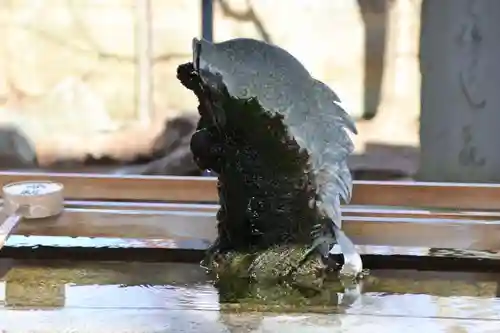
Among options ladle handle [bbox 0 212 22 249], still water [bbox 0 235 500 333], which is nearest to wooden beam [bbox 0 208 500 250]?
ladle handle [bbox 0 212 22 249]

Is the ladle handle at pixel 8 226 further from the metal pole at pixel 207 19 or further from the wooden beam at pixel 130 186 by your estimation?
the metal pole at pixel 207 19

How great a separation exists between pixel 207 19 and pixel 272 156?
29.5 inches

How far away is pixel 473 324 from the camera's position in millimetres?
1123

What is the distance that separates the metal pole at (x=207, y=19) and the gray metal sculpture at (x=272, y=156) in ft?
2.11

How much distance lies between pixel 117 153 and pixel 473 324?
3.64 feet

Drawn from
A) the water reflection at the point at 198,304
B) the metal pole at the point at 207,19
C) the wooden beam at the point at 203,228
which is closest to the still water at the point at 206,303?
the water reflection at the point at 198,304

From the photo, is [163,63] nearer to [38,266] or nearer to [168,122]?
[168,122]

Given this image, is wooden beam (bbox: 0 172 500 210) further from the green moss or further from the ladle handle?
the green moss

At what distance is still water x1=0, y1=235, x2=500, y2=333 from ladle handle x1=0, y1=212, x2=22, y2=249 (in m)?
0.05

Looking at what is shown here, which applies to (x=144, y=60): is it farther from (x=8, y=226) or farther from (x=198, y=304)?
(x=198, y=304)

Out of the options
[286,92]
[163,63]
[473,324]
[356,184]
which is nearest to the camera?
[473,324]

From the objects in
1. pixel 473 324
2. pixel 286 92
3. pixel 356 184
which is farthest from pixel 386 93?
pixel 473 324

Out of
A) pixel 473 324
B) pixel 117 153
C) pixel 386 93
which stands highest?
pixel 386 93

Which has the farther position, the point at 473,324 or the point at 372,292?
the point at 372,292
